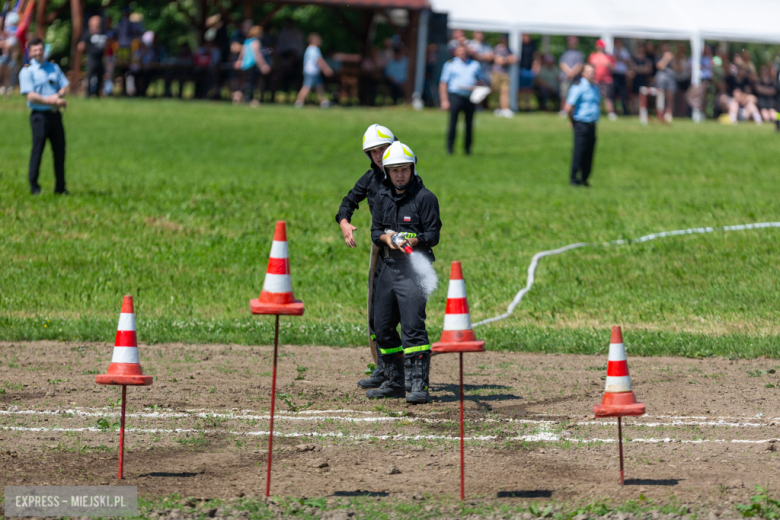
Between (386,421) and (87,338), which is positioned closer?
(386,421)

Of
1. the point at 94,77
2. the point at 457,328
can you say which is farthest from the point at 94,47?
the point at 457,328

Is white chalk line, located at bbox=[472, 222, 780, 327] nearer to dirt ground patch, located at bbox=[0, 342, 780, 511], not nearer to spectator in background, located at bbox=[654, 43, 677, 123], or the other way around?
dirt ground patch, located at bbox=[0, 342, 780, 511]

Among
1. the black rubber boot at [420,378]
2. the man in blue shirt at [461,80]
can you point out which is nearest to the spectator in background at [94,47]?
the man in blue shirt at [461,80]

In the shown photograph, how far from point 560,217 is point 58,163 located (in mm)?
7817

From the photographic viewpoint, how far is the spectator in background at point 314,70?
98.4 ft

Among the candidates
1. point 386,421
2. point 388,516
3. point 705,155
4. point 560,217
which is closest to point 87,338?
point 386,421

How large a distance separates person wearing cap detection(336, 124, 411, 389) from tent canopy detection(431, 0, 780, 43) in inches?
1005

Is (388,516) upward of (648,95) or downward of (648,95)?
downward

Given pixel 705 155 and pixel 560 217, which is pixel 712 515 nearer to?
pixel 560 217

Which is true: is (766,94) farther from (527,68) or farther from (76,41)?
(76,41)

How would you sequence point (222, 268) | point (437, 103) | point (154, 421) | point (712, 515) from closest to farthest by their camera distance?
1. point (712, 515)
2. point (154, 421)
3. point (222, 268)
4. point (437, 103)

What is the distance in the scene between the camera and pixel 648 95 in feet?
116

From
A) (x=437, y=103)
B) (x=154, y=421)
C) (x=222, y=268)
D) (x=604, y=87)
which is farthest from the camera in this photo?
(x=437, y=103)

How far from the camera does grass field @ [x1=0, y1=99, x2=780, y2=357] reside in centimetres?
1118
